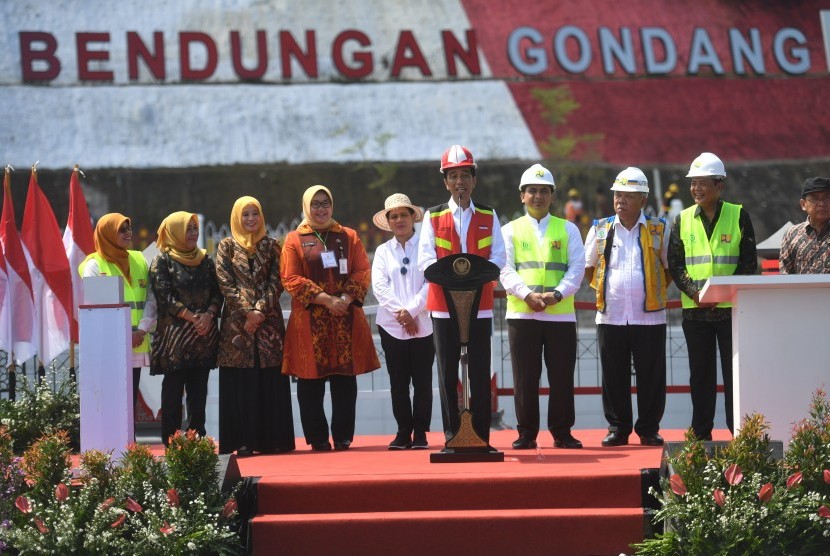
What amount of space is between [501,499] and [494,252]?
1.53m

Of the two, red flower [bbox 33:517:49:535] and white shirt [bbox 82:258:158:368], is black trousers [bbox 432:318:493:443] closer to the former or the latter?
white shirt [bbox 82:258:158:368]

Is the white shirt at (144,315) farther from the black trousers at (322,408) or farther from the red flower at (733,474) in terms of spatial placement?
the red flower at (733,474)

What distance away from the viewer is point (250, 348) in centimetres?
657

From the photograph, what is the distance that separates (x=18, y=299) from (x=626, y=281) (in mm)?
3823

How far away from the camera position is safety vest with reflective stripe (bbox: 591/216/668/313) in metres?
6.54

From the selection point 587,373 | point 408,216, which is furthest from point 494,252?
point 587,373

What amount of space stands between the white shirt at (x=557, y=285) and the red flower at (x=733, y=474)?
6.13 ft

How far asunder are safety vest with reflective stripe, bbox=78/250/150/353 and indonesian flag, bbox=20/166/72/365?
0.92m

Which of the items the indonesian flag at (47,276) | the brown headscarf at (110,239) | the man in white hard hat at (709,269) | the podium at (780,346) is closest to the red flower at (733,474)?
the podium at (780,346)

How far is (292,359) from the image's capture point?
6.63m

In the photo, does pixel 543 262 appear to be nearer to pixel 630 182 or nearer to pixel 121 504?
pixel 630 182

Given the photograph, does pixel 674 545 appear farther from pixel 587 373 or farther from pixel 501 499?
pixel 587 373

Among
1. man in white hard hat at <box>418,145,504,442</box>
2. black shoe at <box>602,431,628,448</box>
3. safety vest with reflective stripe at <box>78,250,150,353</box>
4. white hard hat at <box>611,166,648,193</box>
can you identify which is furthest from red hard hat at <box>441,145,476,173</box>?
safety vest with reflective stripe at <box>78,250,150,353</box>

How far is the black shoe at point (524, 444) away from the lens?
642cm
